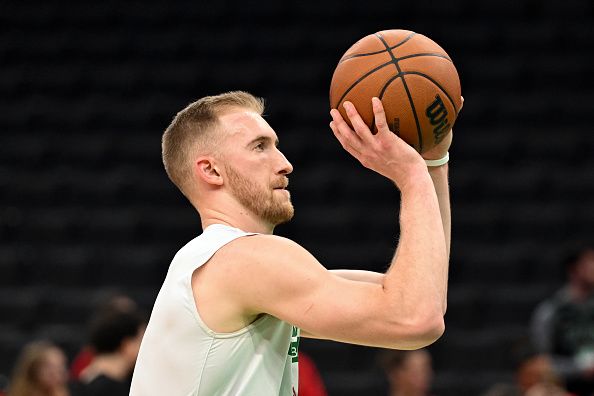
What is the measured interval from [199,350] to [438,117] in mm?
905

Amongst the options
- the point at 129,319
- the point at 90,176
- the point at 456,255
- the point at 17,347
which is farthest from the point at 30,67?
the point at 129,319

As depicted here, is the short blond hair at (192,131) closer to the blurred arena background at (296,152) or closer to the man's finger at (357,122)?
the man's finger at (357,122)

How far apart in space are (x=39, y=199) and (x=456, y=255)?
13.2 feet

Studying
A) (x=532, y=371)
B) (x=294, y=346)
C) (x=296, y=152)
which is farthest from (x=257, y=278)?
(x=296, y=152)

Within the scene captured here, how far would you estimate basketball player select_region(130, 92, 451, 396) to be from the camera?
99.3 inches

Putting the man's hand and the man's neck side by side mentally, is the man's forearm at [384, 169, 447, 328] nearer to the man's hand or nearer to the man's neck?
the man's hand

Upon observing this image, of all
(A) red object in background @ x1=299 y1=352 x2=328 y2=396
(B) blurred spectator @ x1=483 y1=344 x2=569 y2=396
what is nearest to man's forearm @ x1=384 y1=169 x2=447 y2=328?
(A) red object in background @ x1=299 y1=352 x2=328 y2=396

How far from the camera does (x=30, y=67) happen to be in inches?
451

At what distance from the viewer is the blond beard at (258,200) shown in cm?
286

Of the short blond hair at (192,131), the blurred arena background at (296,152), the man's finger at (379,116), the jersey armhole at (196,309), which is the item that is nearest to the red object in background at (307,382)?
the blurred arena background at (296,152)

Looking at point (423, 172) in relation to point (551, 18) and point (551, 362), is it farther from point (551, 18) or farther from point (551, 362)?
point (551, 18)

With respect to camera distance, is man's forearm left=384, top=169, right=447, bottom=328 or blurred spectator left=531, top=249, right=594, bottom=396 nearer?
man's forearm left=384, top=169, right=447, bottom=328

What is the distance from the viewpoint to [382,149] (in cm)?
273

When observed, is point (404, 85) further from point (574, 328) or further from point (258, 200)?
point (574, 328)
